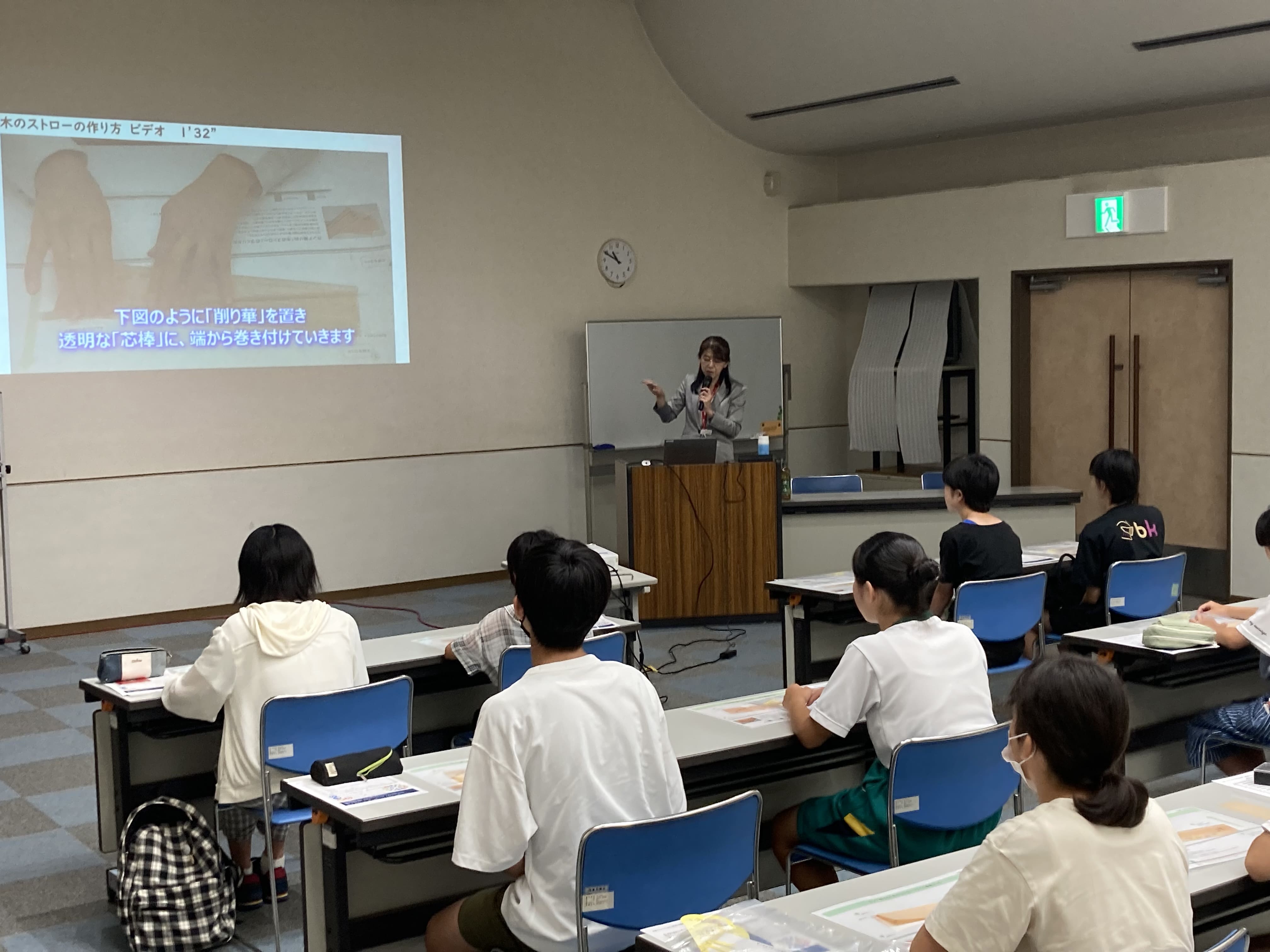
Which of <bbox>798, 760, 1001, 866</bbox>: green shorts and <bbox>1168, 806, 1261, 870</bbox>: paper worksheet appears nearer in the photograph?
<bbox>1168, 806, 1261, 870</bbox>: paper worksheet

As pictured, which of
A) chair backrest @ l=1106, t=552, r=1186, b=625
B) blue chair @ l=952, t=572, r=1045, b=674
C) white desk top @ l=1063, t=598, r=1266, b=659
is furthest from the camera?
chair backrest @ l=1106, t=552, r=1186, b=625

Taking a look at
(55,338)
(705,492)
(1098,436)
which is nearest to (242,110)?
(55,338)

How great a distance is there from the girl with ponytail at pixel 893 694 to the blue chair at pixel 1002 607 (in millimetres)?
1789

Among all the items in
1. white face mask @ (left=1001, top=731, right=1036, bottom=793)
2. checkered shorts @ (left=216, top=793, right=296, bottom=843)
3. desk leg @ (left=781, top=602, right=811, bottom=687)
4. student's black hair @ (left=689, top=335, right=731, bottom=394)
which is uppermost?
student's black hair @ (left=689, top=335, right=731, bottom=394)

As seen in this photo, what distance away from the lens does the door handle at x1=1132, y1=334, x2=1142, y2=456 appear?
28.2ft

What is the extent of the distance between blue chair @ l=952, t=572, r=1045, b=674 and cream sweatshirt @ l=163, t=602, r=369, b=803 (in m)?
2.41

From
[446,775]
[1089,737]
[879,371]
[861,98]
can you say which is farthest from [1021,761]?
[879,371]

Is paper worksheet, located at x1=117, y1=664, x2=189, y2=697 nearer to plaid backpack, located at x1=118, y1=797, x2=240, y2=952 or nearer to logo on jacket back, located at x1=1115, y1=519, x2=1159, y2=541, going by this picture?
plaid backpack, located at x1=118, y1=797, x2=240, y2=952

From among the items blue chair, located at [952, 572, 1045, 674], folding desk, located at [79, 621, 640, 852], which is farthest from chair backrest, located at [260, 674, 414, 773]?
blue chair, located at [952, 572, 1045, 674]

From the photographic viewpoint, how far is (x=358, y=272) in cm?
867

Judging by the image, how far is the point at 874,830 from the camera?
10.1ft

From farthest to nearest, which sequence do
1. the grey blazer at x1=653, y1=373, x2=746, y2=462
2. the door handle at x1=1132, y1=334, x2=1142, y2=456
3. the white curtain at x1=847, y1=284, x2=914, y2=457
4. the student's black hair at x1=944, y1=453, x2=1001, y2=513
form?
the white curtain at x1=847, y1=284, x2=914, y2=457 < the door handle at x1=1132, y1=334, x2=1142, y2=456 < the grey blazer at x1=653, y1=373, x2=746, y2=462 < the student's black hair at x1=944, y1=453, x2=1001, y2=513

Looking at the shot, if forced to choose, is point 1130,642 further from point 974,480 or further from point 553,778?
point 553,778

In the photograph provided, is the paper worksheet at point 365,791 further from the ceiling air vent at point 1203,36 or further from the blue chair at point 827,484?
the ceiling air vent at point 1203,36
